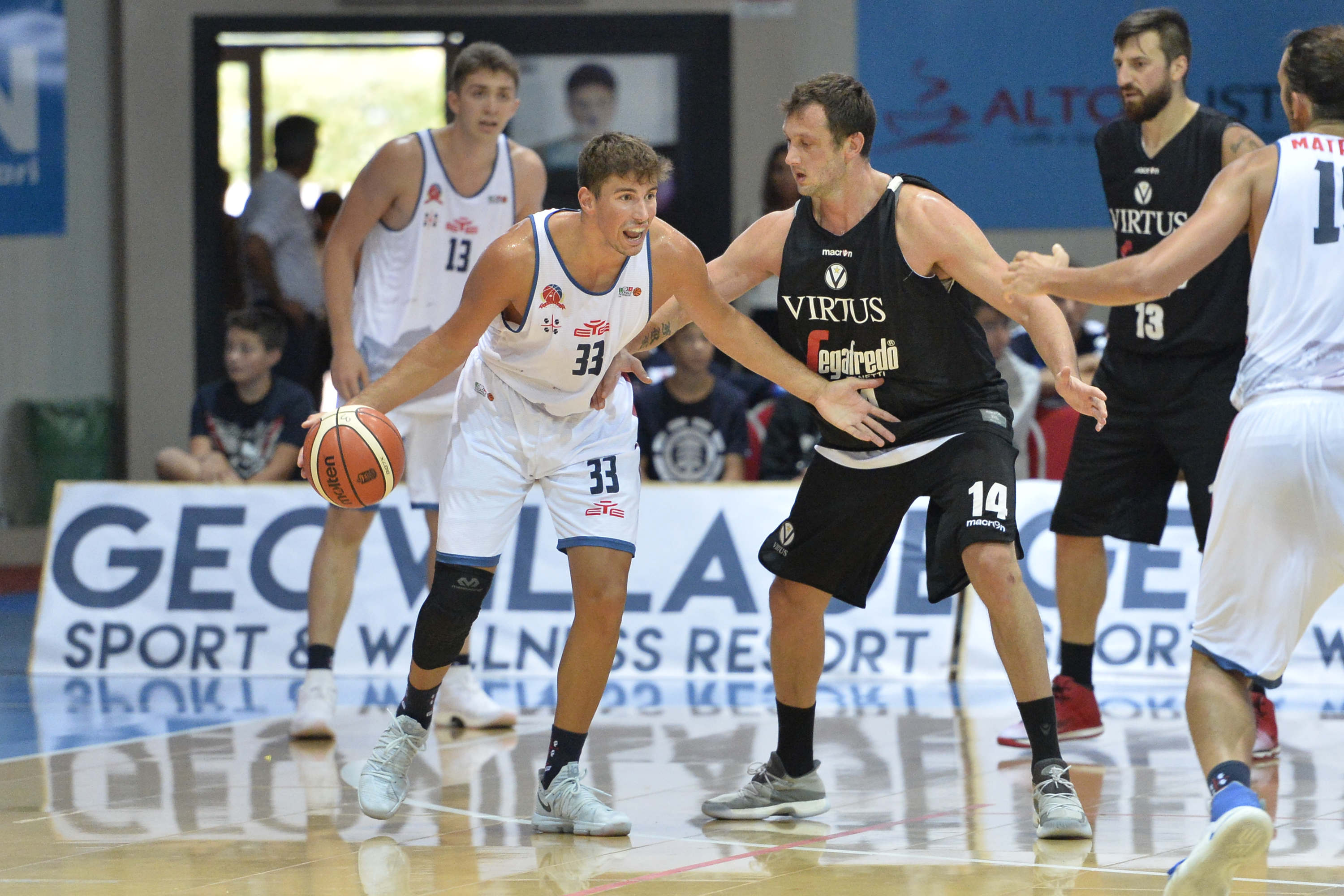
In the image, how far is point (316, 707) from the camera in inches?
257

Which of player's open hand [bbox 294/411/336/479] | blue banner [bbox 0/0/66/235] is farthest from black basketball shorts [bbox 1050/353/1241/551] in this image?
blue banner [bbox 0/0/66/235]

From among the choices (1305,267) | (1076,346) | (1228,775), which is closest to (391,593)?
(1076,346)

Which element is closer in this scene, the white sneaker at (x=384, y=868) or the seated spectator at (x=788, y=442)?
the white sneaker at (x=384, y=868)

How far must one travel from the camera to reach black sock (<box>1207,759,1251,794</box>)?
4086 mm

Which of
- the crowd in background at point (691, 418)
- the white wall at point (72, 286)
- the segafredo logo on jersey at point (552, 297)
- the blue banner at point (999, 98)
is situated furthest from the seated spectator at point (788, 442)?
the white wall at point (72, 286)

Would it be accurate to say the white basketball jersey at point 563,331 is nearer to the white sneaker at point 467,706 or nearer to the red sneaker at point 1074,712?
the white sneaker at point 467,706

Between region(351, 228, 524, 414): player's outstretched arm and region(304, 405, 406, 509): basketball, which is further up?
region(351, 228, 524, 414): player's outstretched arm

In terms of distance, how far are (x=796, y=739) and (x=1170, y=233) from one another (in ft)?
7.14

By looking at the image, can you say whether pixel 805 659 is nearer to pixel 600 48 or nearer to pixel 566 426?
pixel 566 426

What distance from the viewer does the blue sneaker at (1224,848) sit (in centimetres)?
380

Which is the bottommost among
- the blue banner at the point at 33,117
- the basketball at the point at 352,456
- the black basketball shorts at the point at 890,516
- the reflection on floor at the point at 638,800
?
the reflection on floor at the point at 638,800

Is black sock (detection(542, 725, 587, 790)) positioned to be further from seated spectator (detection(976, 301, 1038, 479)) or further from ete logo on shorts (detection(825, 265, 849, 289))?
seated spectator (detection(976, 301, 1038, 479))

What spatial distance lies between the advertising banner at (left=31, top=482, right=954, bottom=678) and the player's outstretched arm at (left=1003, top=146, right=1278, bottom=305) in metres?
3.92

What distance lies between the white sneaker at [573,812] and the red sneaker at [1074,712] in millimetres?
1930
